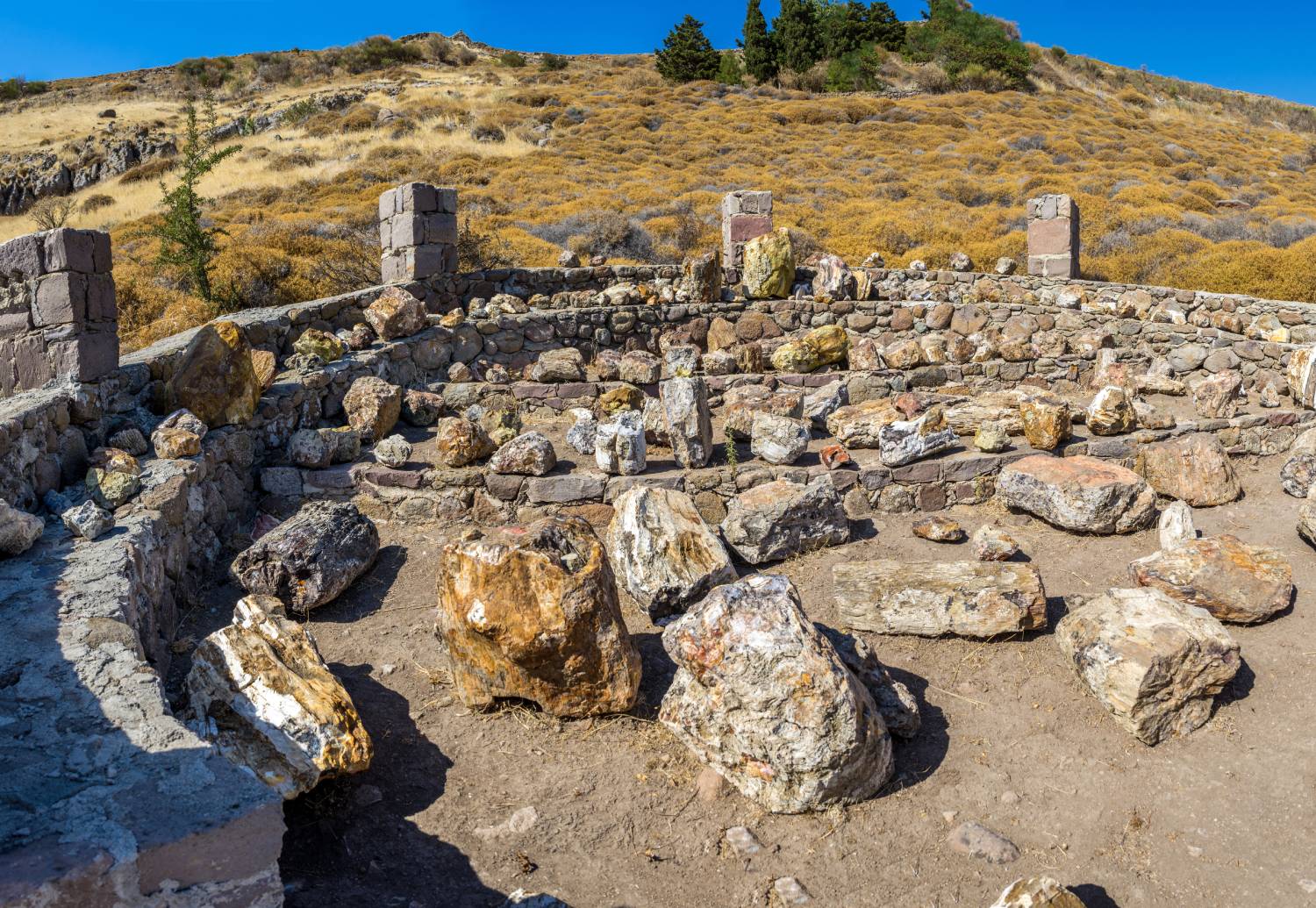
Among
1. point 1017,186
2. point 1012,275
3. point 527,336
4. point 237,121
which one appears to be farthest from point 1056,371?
point 237,121

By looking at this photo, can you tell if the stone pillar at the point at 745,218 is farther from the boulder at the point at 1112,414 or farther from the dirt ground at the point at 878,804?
the dirt ground at the point at 878,804

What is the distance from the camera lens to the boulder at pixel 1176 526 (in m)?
6.20

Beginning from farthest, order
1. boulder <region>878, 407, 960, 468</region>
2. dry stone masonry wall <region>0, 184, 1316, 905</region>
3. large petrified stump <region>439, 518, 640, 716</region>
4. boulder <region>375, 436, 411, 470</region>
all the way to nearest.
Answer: boulder <region>878, 407, 960, 468</region>, boulder <region>375, 436, 411, 470</region>, large petrified stump <region>439, 518, 640, 716</region>, dry stone masonry wall <region>0, 184, 1316, 905</region>

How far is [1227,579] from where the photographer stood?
210 inches

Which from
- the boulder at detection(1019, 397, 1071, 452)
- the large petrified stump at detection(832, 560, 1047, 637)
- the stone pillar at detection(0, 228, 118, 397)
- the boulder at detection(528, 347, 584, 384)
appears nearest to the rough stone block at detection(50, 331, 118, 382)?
the stone pillar at detection(0, 228, 118, 397)

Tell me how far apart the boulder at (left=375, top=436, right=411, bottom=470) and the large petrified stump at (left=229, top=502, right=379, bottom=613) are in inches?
45.6

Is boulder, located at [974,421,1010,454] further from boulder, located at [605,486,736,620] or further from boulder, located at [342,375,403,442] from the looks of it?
boulder, located at [342,375,403,442]

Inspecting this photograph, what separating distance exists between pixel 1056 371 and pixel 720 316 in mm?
4461

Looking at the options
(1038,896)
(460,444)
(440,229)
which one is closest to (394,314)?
(440,229)

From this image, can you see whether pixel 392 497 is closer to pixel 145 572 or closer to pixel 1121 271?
pixel 145 572

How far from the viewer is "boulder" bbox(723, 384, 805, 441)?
314 inches

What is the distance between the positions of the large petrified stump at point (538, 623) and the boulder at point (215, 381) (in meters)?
3.51

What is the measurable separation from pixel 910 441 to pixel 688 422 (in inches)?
73.1

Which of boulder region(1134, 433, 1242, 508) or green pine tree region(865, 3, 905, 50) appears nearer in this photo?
boulder region(1134, 433, 1242, 508)
